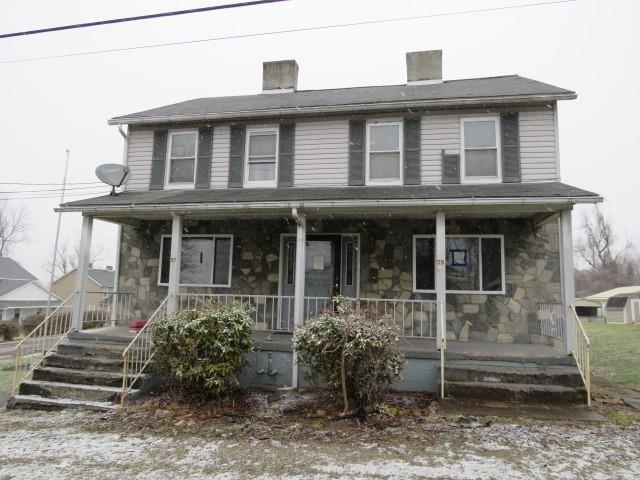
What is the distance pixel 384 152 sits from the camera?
8.70 meters

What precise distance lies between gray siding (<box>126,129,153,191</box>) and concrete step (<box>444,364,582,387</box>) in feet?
24.1

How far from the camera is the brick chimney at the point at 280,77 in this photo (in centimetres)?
1134

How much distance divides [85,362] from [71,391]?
63 cm

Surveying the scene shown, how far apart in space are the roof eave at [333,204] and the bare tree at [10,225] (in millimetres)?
45582

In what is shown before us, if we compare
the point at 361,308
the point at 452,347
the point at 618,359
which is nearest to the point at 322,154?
the point at 361,308

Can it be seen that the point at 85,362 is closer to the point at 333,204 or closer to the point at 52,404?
the point at 52,404

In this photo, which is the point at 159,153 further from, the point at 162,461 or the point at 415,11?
the point at 162,461

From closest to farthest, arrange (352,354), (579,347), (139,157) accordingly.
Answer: (352,354)
(579,347)
(139,157)

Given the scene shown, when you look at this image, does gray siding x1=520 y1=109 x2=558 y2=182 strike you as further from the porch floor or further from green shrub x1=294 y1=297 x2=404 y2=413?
green shrub x1=294 y1=297 x2=404 y2=413

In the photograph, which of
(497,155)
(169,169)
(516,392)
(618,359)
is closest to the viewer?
(516,392)

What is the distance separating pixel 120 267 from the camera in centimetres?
951

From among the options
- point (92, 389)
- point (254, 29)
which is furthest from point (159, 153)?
point (92, 389)

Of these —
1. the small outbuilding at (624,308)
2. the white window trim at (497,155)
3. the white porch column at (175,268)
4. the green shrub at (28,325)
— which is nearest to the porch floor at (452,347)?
the white porch column at (175,268)

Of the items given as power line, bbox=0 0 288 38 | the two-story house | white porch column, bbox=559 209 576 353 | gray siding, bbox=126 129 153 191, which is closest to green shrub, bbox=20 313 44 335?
the two-story house
